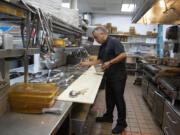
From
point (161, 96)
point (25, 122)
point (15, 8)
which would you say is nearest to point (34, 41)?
point (15, 8)

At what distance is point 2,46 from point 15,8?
320 mm

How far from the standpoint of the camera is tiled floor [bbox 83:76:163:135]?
2.59m

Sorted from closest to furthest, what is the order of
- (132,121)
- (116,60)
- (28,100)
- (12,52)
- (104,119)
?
(12,52)
(28,100)
(116,60)
(104,119)
(132,121)

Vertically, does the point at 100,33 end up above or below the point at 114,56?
above

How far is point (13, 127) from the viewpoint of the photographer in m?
1.04

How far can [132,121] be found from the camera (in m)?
2.96

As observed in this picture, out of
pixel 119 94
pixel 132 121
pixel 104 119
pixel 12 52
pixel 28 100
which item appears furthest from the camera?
pixel 132 121

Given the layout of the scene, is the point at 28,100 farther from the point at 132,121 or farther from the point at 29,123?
the point at 132,121

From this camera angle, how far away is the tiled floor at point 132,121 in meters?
2.59

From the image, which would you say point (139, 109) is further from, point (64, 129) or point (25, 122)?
point (25, 122)

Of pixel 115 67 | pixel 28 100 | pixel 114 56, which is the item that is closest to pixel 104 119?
pixel 115 67

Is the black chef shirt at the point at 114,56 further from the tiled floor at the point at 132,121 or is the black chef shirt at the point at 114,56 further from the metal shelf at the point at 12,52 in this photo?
the metal shelf at the point at 12,52

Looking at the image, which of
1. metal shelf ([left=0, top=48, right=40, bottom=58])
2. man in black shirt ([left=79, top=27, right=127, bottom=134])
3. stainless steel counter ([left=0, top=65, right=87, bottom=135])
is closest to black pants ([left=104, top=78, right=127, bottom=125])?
man in black shirt ([left=79, top=27, right=127, bottom=134])

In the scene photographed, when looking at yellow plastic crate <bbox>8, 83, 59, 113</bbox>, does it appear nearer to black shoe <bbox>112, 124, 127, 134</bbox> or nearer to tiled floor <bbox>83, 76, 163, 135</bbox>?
tiled floor <bbox>83, 76, 163, 135</bbox>
